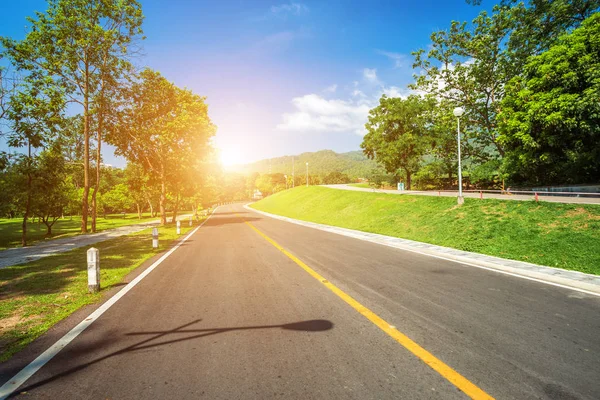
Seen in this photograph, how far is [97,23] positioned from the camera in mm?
20406

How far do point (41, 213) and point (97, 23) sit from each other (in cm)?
1719

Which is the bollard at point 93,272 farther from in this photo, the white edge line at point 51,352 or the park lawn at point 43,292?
the white edge line at point 51,352

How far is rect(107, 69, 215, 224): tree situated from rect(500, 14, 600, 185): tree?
84.6 ft

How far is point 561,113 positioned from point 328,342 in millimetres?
23098

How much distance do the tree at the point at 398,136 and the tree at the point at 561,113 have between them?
16.1m

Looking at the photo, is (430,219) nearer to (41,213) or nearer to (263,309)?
(263,309)

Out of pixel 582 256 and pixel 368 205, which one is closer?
pixel 582 256

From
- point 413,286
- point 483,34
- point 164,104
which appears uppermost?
point 483,34

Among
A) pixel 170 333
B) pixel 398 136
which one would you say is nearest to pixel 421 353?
pixel 170 333

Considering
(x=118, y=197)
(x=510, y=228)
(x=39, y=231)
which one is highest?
(x=118, y=197)

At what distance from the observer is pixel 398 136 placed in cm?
4291

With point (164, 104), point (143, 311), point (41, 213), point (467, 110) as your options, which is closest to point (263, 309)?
point (143, 311)

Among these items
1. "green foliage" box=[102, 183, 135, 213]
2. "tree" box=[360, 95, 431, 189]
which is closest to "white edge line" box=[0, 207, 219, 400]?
"tree" box=[360, 95, 431, 189]

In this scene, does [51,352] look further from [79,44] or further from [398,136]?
[398,136]
